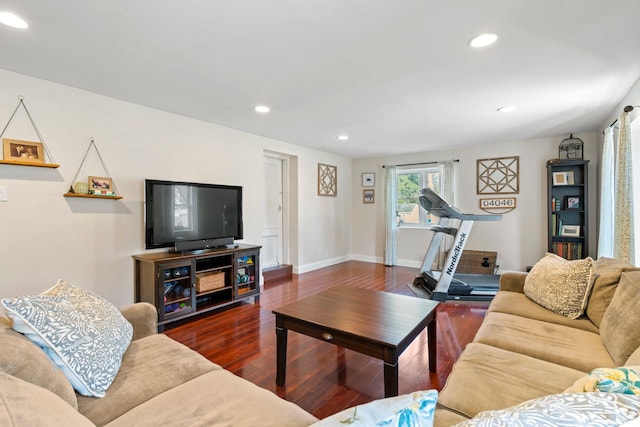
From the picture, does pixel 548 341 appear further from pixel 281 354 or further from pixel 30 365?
pixel 30 365

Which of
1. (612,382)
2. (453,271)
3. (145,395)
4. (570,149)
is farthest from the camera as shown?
(570,149)

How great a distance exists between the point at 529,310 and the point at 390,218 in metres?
3.99

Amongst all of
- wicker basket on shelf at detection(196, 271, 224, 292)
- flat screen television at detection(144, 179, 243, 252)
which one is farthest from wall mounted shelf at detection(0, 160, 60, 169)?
wicker basket on shelf at detection(196, 271, 224, 292)

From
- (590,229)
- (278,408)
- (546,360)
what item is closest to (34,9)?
(278,408)

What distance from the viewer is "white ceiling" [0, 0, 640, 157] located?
1.70 m

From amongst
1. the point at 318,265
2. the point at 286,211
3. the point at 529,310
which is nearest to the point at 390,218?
the point at 318,265

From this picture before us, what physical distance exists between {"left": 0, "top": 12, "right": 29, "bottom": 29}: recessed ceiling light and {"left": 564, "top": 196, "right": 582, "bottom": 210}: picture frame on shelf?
6.18 m

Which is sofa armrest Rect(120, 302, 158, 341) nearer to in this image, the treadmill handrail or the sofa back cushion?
the sofa back cushion

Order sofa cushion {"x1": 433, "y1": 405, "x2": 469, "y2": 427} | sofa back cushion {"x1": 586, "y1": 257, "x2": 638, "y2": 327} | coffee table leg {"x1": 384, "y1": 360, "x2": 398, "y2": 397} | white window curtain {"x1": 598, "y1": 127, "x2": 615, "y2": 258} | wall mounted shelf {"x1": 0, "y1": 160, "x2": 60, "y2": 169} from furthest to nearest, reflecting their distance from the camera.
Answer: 1. white window curtain {"x1": 598, "y1": 127, "x2": 615, "y2": 258}
2. wall mounted shelf {"x1": 0, "y1": 160, "x2": 60, "y2": 169}
3. sofa back cushion {"x1": 586, "y1": 257, "x2": 638, "y2": 327}
4. coffee table leg {"x1": 384, "y1": 360, "x2": 398, "y2": 397}
5. sofa cushion {"x1": 433, "y1": 405, "x2": 469, "y2": 427}

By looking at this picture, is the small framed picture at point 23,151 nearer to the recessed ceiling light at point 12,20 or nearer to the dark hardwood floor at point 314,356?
the recessed ceiling light at point 12,20

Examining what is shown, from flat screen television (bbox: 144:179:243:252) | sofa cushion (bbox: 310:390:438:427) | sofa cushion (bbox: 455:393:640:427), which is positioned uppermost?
flat screen television (bbox: 144:179:243:252)

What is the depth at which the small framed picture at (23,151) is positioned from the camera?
2.42 meters

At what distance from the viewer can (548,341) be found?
1648mm

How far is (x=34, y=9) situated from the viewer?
1.69 metres
